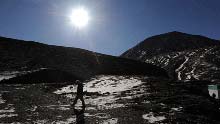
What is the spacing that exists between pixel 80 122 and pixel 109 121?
211cm

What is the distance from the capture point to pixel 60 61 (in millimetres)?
90562

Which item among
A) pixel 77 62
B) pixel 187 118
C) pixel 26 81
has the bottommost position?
pixel 187 118

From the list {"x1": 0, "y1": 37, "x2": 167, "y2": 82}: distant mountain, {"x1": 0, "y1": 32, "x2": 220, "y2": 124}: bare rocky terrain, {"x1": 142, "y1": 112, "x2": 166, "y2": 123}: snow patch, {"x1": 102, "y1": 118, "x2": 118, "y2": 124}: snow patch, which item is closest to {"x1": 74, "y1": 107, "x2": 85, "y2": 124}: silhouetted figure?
{"x1": 0, "y1": 32, "x2": 220, "y2": 124}: bare rocky terrain

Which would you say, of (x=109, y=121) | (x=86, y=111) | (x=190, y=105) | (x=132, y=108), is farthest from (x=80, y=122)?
(x=190, y=105)

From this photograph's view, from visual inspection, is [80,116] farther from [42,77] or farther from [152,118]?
[42,77]

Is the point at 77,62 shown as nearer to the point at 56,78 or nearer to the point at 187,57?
the point at 56,78

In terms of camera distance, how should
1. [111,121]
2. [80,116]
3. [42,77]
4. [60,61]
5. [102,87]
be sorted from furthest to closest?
[60,61] → [42,77] → [102,87] → [80,116] → [111,121]

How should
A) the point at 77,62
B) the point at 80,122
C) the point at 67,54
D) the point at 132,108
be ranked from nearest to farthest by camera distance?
the point at 80,122 < the point at 132,108 < the point at 77,62 < the point at 67,54

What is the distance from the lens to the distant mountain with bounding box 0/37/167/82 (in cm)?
8225

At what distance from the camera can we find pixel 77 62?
9400 centimetres

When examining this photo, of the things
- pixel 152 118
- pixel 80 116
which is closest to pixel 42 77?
pixel 80 116

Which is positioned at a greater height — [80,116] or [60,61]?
[60,61]

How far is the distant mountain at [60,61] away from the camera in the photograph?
82.2m

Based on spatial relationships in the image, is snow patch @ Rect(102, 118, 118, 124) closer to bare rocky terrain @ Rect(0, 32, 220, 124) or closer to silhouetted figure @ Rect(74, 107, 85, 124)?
bare rocky terrain @ Rect(0, 32, 220, 124)
